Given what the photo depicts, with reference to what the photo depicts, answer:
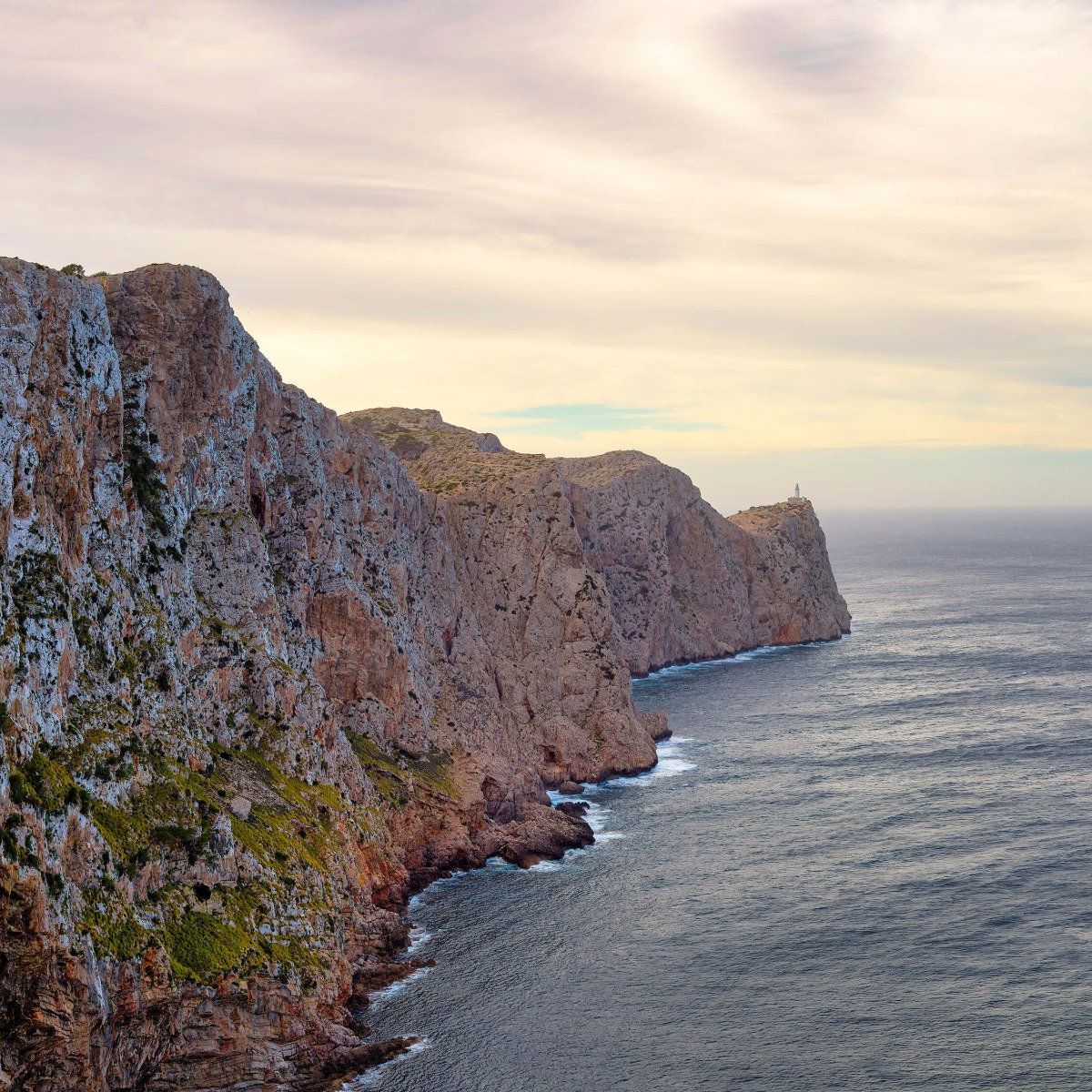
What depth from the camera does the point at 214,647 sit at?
88.2 meters

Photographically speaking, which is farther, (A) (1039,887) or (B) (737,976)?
(A) (1039,887)

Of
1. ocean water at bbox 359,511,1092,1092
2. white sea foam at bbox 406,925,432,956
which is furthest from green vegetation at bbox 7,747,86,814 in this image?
white sea foam at bbox 406,925,432,956

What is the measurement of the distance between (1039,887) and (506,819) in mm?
43204

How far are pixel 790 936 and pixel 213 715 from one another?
134ft

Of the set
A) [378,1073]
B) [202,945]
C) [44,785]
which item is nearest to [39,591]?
[44,785]

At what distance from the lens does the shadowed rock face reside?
64.0 metres

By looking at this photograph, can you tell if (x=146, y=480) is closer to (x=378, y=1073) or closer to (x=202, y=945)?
(x=202, y=945)

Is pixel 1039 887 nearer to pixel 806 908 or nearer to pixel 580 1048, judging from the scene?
pixel 806 908

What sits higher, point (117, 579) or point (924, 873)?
point (117, 579)

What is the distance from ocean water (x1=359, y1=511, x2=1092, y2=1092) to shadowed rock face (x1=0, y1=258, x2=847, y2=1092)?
20.7ft

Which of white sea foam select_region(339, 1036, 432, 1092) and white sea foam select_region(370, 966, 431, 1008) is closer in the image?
white sea foam select_region(339, 1036, 432, 1092)

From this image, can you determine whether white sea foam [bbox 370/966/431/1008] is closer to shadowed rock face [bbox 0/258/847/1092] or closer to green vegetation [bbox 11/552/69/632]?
shadowed rock face [bbox 0/258/847/1092]

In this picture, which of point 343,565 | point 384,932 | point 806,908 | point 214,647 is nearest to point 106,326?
point 214,647

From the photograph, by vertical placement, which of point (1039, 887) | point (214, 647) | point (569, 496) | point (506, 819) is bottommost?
point (1039, 887)
